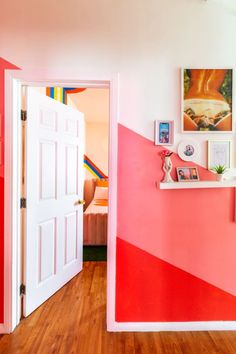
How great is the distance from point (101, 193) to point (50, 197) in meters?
2.74

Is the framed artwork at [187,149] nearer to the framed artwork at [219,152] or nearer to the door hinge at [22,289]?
the framed artwork at [219,152]

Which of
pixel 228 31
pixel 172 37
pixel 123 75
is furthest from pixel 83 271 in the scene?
pixel 228 31

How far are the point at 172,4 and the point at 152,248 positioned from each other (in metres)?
2.04

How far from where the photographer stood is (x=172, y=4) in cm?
192

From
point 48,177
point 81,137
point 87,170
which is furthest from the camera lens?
point 87,170

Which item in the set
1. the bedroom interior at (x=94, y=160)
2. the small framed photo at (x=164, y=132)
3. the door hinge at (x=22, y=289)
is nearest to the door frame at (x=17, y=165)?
the door hinge at (x=22, y=289)

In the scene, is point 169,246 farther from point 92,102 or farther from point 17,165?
point 92,102

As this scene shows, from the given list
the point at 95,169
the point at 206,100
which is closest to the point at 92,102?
the point at 95,169

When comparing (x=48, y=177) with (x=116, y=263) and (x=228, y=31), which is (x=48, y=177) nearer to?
(x=116, y=263)

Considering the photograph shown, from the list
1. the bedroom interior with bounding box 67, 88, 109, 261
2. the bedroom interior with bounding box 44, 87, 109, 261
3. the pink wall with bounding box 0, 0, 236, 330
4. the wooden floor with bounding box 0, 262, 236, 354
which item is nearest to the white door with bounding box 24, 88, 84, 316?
the wooden floor with bounding box 0, 262, 236, 354

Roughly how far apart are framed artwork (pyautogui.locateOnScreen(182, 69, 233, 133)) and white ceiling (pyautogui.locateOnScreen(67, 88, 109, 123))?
167 cm

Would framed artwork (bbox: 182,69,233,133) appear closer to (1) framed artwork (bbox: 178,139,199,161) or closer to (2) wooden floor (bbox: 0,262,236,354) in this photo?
(1) framed artwork (bbox: 178,139,199,161)

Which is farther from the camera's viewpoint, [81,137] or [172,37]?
[81,137]

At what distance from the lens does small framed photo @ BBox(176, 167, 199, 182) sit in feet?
6.38
